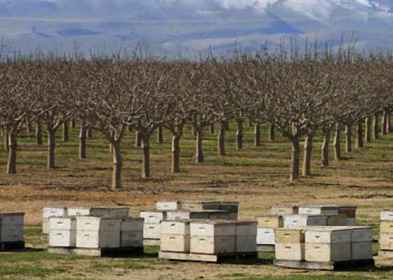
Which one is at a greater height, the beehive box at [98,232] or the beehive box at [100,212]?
the beehive box at [100,212]

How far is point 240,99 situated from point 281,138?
2496 cm

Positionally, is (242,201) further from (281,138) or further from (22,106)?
(281,138)

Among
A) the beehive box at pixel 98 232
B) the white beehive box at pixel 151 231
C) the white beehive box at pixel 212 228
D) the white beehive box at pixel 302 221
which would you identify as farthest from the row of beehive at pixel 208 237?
the white beehive box at pixel 151 231

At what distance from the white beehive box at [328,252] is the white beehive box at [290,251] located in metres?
0.21

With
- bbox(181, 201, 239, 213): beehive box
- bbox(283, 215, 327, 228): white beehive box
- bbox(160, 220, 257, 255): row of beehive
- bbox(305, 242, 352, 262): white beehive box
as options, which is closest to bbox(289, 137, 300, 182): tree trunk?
bbox(181, 201, 239, 213): beehive box

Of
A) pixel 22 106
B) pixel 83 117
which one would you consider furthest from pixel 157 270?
pixel 22 106

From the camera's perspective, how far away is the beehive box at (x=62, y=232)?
128 feet

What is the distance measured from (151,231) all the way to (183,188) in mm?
25232

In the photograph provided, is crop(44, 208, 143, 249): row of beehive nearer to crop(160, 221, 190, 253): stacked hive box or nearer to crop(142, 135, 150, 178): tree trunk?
crop(160, 221, 190, 253): stacked hive box

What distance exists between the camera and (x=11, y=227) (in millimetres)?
40406

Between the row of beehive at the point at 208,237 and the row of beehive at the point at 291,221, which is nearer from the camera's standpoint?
the row of beehive at the point at 208,237

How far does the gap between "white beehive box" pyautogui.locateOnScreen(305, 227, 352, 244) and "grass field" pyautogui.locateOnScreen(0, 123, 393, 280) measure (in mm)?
915

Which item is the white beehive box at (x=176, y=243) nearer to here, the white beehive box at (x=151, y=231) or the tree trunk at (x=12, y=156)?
the white beehive box at (x=151, y=231)

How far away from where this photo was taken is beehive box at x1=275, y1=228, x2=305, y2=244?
1396 inches
